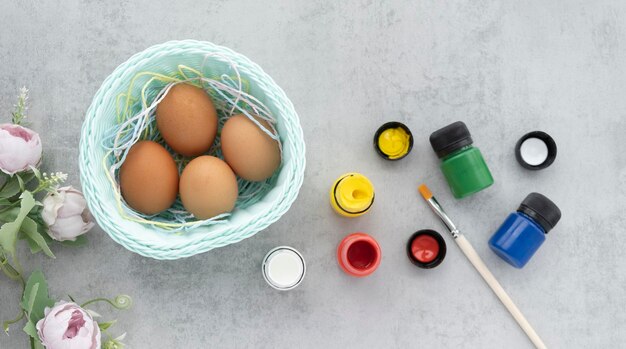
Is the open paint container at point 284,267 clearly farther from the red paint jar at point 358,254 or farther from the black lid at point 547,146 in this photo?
the black lid at point 547,146

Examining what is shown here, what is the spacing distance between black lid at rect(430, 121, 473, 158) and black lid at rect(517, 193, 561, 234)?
14 cm

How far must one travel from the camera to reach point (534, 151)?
111 centimetres

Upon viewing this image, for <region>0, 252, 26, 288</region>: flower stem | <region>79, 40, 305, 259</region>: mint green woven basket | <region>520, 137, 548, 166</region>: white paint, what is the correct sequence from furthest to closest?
1. <region>520, 137, 548, 166</region>: white paint
2. <region>0, 252, 26, 288</region>: flower stem
3. <region>79, 40, 305, 259</region>: mint green woven basket

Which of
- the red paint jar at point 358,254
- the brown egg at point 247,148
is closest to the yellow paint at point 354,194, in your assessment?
the red paint jar at point 358,254

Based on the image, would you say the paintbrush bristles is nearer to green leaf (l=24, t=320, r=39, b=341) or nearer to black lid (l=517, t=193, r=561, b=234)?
black lid (l=517, t=193, r=561, b=234)

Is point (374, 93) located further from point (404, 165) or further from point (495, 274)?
point (495, 274)

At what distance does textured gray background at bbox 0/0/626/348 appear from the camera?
3.57 feet

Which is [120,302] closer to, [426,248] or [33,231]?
[33,231]

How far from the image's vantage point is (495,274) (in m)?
1.12

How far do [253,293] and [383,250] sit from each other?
0.23 metres

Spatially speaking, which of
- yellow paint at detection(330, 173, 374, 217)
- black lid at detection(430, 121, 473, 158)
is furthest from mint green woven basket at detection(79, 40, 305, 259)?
black lid at detection(430, 121, 473, 158)

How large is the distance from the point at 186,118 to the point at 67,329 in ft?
1.11

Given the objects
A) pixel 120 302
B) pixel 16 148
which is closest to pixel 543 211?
pixel 120 302

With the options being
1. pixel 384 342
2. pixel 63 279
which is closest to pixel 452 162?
pixel 384 342
